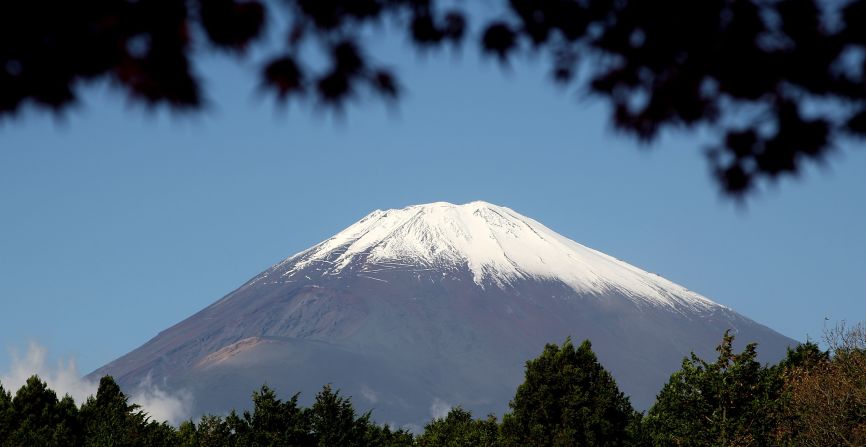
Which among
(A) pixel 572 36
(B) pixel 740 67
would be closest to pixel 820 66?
(B) pixel 740 67

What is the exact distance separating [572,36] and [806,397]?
4549cm

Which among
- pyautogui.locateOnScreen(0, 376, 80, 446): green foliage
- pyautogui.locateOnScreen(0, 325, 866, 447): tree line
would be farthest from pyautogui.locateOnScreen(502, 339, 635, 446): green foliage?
pyautogui.locateOnScreen(0, 376, 80, 446): green foliage

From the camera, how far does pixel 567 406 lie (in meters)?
54.2

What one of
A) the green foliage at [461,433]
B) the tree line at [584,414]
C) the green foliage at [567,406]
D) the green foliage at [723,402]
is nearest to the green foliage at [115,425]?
the tree line at [584,414]

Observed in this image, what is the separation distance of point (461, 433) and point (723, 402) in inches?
932

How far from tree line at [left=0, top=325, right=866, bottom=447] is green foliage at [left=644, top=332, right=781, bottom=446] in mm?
50

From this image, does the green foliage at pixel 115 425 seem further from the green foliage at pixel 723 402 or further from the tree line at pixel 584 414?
the green foliage at pixel 723 402

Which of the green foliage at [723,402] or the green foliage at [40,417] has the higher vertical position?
the green foliage at [40,417]

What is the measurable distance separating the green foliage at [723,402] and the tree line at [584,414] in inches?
2.0

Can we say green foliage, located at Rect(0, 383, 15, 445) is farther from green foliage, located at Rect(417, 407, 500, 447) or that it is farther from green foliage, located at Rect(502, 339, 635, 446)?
green foliage, located at Rect(502, 339, 635, 446)

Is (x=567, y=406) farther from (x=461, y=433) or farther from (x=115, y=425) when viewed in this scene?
(x=115, y=425)

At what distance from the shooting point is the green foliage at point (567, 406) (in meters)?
53.5

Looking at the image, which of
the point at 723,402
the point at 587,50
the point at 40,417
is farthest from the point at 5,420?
the point at 587,50

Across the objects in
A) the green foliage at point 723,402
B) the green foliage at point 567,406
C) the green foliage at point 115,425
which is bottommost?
the green foliage at point 723,402
